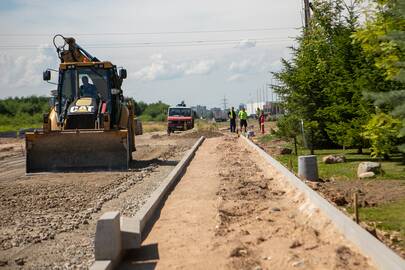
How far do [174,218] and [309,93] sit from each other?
1276 centimetres

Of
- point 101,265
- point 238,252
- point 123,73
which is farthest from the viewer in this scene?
point 123,73

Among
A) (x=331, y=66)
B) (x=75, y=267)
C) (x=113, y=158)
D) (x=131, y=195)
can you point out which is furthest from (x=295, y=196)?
(x=331, y=66)

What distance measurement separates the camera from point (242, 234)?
27.1 feet

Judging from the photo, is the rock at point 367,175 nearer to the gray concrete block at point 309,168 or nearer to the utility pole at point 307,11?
the gray concrete block at point 309,168

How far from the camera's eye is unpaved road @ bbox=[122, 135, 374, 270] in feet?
22.4

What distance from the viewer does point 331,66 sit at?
19844mm

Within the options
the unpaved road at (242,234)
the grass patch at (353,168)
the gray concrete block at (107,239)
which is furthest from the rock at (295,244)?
the grass patch at (353,168)

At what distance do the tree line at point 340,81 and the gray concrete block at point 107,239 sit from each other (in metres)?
6.11

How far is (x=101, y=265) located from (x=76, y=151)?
37.5 ft

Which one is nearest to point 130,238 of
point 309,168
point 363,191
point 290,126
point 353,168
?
point 363,191

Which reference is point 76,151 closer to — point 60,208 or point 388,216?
point 60,208

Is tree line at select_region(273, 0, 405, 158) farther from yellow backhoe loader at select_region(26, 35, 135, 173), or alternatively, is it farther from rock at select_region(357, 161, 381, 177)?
yellow backhoe loader at select_region(26, 35, 135, 173)

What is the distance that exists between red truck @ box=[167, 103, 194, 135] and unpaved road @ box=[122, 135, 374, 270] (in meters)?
36.6

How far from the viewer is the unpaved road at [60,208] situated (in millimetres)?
7586
